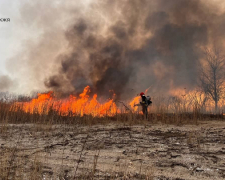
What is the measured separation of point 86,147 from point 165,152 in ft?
4.78

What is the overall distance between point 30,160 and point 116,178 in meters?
1.47

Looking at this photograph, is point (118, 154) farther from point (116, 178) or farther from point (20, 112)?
point (20, 112)

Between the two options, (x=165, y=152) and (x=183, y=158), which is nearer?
(x=183, y=158)

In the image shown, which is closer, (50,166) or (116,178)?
(116,178)

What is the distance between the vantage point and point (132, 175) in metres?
2.19

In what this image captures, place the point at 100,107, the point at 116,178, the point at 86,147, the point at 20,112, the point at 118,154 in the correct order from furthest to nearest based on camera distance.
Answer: the point at 20,112 → the point at 100,107 → the point at 86,147 → the point at 118,154 → the point at 116,178

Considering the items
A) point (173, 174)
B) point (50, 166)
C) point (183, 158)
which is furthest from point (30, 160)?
point (183, 158)

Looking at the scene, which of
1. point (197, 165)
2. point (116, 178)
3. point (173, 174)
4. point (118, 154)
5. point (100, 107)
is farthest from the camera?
point (100, 107)

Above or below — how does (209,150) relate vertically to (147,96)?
below

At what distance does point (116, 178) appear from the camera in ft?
6.91

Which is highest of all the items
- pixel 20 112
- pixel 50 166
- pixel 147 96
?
pixel 147 96

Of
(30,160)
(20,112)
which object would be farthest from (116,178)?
(20,112)

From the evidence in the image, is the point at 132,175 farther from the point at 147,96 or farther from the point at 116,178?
the point at 147,96

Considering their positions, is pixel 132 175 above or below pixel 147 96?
below
